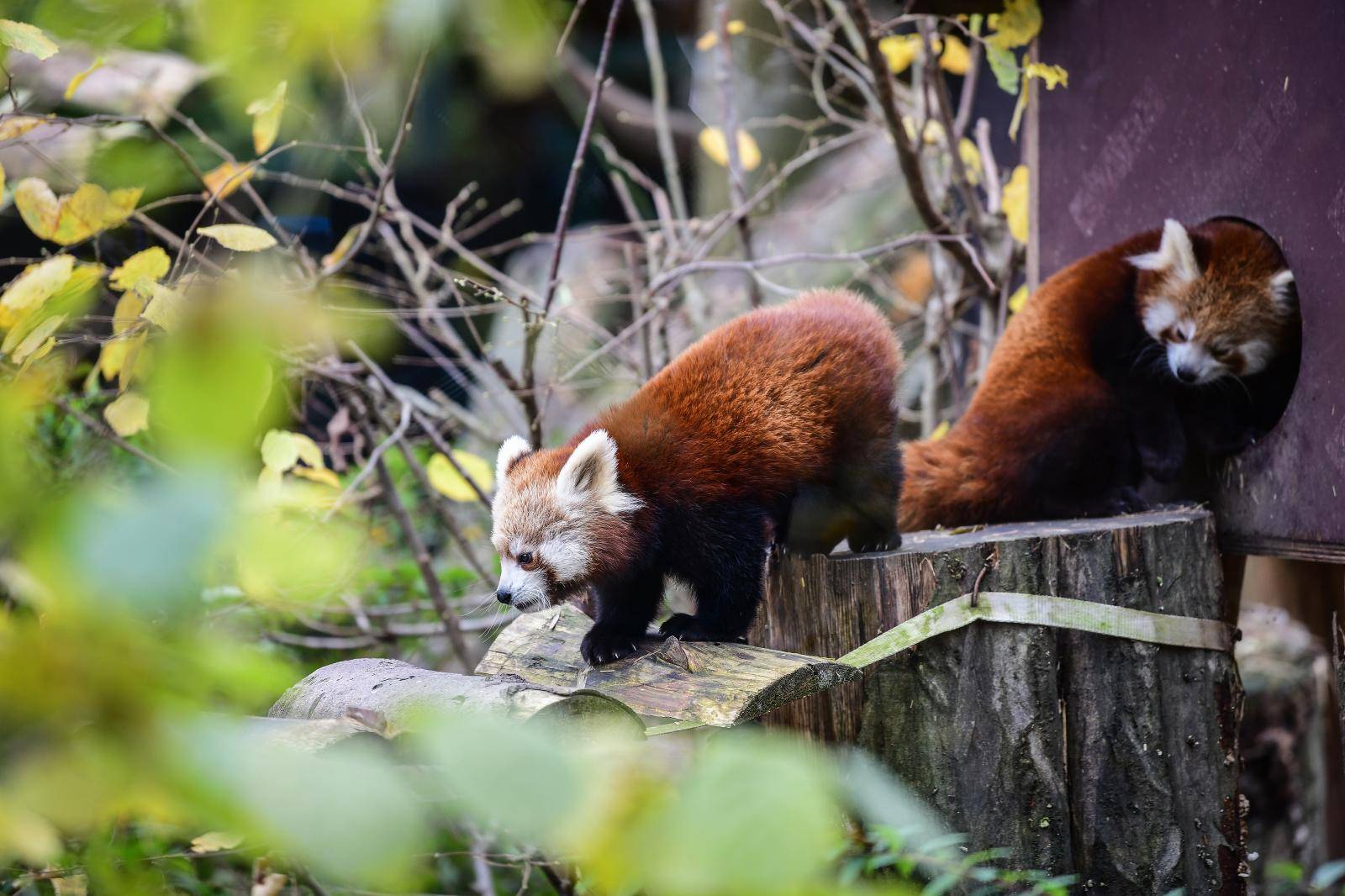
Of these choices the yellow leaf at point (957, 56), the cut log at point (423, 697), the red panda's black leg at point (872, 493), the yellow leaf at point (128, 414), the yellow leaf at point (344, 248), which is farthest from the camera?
the yellow leaf at point (957, 56)

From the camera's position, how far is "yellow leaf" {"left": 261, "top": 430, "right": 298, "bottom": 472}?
3160mm

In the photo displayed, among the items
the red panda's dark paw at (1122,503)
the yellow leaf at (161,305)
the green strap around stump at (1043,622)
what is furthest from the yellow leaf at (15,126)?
the red panda's dark paw at (1122,503)

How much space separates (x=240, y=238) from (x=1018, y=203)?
9.46 ft

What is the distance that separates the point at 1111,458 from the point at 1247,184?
900mm

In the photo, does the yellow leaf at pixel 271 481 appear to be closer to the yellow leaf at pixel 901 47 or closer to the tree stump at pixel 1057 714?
the tree stump at pixel 1057 714

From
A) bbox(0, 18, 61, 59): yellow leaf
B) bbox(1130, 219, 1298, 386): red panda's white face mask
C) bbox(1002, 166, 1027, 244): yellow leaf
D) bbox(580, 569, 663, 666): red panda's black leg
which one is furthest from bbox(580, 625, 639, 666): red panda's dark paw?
bbox(1002, 166, 1027, 244): yellow leaf

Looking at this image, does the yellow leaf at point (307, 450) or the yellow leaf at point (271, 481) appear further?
the yellow leaf at point (307, 450)

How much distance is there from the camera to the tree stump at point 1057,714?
2.60 meters

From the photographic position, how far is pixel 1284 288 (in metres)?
3.22

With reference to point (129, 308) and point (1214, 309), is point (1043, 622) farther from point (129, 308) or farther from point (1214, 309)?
point (129, 308)

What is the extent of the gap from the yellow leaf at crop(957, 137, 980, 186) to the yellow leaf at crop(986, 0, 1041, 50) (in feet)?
2.11

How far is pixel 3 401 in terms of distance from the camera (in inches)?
19.0

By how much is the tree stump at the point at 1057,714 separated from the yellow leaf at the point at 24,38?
207cm

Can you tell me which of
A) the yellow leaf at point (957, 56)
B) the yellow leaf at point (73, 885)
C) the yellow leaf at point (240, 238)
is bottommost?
the yellow leaf at point (73, 885)
